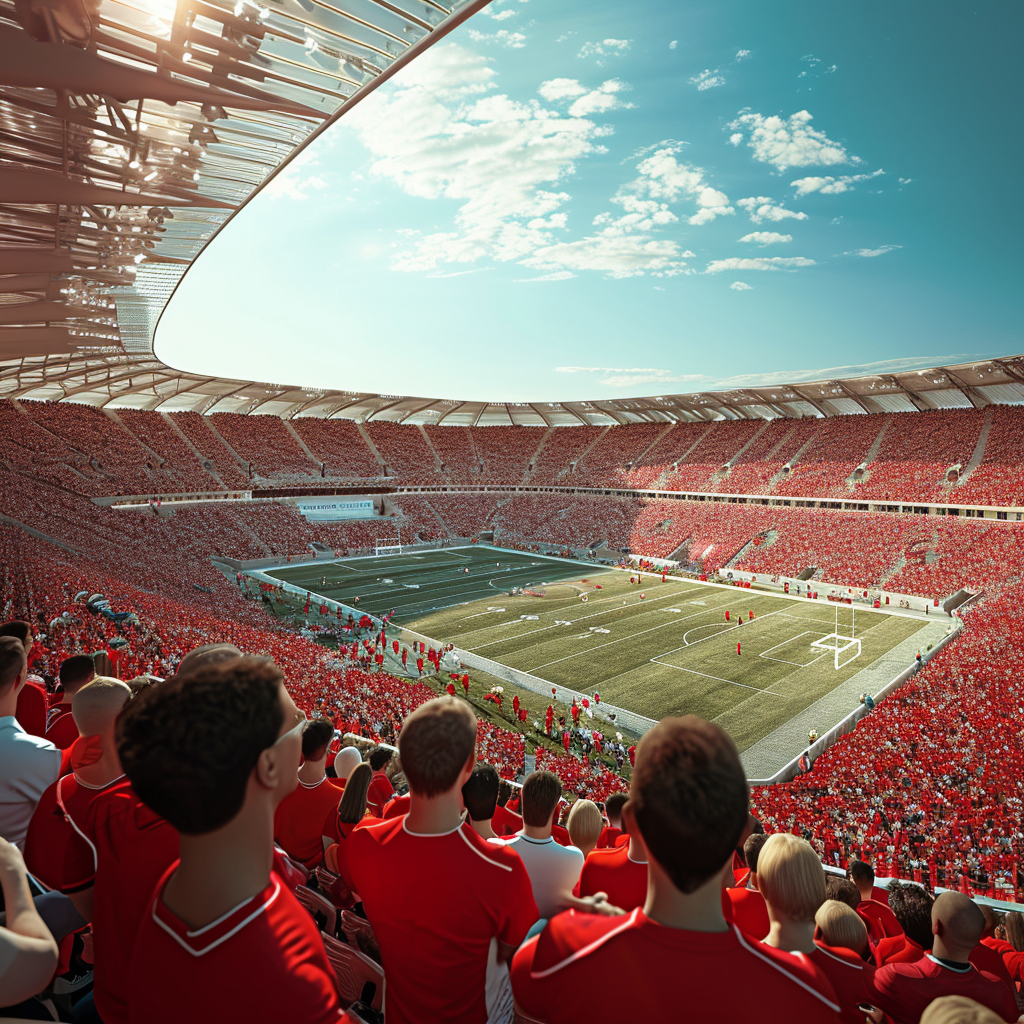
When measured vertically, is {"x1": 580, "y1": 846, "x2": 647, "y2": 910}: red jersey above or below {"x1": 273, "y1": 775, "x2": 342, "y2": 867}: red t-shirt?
above

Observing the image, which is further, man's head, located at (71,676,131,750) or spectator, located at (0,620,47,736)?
spectator, located at (0,620,47,736)

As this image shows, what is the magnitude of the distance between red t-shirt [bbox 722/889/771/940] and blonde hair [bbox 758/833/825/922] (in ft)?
2.90

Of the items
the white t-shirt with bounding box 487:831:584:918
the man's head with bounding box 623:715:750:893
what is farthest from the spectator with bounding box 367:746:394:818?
the man's head with bounding box 623:715:750:893

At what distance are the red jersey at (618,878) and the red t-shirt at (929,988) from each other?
1.29 m

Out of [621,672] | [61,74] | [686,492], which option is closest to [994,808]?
[621,672]

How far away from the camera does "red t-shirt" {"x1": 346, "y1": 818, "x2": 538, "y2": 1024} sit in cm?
229

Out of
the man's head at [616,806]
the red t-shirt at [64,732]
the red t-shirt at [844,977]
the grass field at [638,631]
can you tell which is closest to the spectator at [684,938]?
the red t-shirt at [844,977]

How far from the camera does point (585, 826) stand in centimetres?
411

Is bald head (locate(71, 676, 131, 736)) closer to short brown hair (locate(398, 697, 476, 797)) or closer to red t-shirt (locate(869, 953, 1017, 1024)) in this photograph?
short brown hair (locate(398, 697, 476, 797))

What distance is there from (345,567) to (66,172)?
1252 inches

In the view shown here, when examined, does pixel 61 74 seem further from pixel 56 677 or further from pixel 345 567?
pixel 345 567

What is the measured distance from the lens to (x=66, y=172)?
11789 mm

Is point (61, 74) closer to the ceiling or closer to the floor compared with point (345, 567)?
closer to the ceiling

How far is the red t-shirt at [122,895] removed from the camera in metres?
2.33
